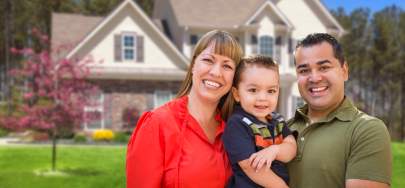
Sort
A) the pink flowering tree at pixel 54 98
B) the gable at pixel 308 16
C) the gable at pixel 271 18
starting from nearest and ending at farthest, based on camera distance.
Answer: the pink flowering tree at pixel 54 98 < the gable at pixel 271 18 < the gable at pixel 308 16

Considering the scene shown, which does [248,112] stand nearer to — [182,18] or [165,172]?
[165,172]

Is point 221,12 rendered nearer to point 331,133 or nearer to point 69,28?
point 69,28

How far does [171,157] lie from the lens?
3.37 m

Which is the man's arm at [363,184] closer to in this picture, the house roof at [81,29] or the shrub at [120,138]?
the shrub at [120,138]

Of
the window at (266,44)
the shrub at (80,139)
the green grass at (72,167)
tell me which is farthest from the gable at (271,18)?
the shrub at (80,139)

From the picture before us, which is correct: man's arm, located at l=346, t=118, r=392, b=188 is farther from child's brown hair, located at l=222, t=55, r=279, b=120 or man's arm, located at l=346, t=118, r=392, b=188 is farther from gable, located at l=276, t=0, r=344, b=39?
gable, located at l=276, t=0, r=344, b=39

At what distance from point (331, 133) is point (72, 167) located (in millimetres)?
12955

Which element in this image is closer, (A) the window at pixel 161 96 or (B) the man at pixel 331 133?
(B) the man at pixel 331 133

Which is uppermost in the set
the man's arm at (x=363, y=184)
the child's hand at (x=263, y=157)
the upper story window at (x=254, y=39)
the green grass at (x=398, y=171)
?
the upper story window at (x=254, y=39)

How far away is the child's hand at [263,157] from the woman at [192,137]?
11.4 inches

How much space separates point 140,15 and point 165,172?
24.3m

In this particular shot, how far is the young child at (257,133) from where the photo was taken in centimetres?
322

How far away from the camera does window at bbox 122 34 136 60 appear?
88.7 feet

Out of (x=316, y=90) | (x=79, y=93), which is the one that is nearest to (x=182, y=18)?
(x=79, y=93)
